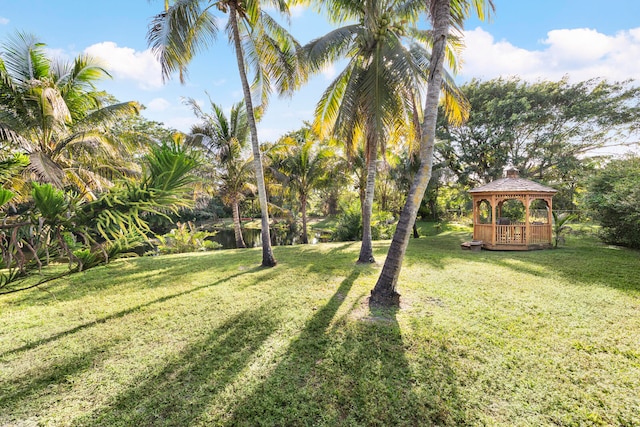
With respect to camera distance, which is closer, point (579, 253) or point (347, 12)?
point (347, 12)

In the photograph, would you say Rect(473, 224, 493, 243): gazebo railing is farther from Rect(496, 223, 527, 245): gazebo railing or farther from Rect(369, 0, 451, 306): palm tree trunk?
Rect(369, 0, 451, 306): palm tree trunk

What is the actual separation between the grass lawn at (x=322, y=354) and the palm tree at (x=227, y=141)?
7840 millimetres

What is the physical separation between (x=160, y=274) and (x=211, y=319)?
3.88m

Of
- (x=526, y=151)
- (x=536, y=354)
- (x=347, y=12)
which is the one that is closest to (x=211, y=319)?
(x=536, y=354)

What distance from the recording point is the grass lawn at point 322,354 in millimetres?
2502

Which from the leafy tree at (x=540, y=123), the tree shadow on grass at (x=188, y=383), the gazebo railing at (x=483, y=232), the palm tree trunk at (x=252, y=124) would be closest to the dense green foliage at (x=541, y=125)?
the leafy tree at (x=540, y=123)

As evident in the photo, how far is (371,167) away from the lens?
7.90 m

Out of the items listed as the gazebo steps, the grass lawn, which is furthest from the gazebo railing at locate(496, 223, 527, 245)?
the grass lawn

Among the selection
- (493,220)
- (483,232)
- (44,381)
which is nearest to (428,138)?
(44,381)

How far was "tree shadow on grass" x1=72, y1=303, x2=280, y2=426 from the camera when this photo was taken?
243cm

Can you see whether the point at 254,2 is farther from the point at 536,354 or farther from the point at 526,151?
the point at 526,151

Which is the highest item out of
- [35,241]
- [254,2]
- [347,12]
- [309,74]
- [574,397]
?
[347,12]

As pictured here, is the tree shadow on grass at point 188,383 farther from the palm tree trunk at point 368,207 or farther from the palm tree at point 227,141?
the palm tree at point 227,141

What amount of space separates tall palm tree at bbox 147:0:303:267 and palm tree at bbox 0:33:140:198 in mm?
3137
